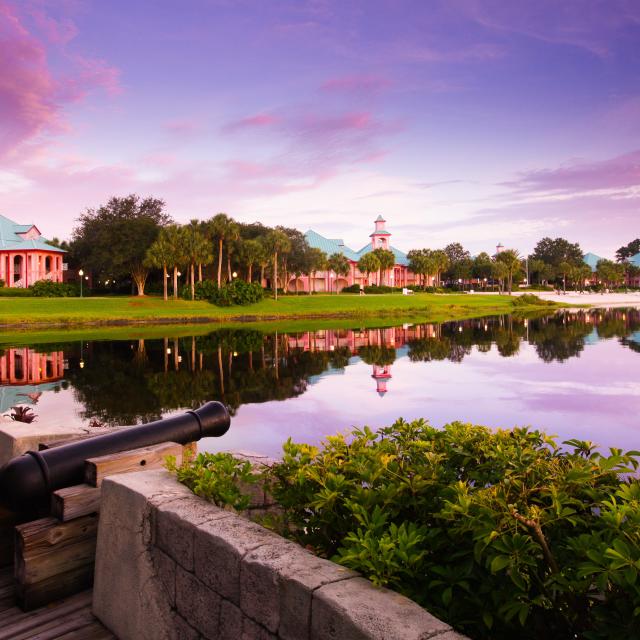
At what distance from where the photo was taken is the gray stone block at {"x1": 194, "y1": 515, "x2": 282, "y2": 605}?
2859mm

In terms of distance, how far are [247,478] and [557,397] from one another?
558 inches

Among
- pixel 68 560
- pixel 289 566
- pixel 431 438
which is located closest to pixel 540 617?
pixel 289 566

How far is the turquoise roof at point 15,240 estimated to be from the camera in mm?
79625

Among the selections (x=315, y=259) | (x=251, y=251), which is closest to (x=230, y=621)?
(x=251, y=251)

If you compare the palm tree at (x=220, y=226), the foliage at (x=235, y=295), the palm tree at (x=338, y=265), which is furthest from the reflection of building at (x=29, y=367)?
the palm tree at (x=338, y=265)

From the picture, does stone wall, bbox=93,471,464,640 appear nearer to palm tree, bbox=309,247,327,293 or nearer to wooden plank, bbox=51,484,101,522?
wooden plank, bbox=51,484,101,522

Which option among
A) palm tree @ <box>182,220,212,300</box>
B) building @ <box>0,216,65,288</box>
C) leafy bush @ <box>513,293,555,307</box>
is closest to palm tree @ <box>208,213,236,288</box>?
palm tree @ <box>182,220,212,300</box>

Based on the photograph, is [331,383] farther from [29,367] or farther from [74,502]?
[74,502]

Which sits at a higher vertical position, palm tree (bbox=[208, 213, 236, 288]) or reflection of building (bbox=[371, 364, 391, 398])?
palm tree (bbox=[208, 213, 236, 288])

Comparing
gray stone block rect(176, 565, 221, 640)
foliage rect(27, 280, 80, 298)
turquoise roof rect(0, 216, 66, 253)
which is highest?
turquoise roof rect(0, 216, 66, 253)

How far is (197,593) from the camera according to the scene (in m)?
3.15

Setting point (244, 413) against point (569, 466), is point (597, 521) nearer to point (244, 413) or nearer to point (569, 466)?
point (569, 466)

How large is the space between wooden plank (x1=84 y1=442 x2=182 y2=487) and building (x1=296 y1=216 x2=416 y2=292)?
10417 centimetres

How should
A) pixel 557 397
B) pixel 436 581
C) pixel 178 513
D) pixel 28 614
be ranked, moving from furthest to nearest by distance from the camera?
pixel 557 397, pixel 28 614, pixel 178 513, pixel 436 581
